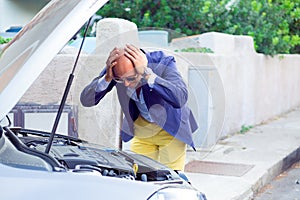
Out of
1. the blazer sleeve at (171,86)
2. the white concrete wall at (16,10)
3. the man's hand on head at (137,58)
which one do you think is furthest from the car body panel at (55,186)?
the white concrete wall at (16,10)

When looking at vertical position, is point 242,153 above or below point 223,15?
below

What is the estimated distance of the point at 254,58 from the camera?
11.1 meters

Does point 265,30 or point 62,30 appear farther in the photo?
point 265,30

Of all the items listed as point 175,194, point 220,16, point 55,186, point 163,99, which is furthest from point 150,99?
point 220,16

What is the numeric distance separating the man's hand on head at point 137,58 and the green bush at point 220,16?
269 inches

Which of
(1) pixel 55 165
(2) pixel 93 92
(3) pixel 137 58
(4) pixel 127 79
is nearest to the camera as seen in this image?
(1) pixel 55 165

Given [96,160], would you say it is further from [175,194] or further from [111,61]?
[111,61]

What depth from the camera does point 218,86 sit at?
432 centimetres

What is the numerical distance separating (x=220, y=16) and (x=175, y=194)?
29.5 ft

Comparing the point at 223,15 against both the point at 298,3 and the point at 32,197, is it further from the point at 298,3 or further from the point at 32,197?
the point at 32,197

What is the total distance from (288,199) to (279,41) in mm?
6385

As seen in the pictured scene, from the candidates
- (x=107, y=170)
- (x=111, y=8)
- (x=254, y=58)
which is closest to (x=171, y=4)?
(x=111, y=8)

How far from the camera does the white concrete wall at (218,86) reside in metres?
4.32

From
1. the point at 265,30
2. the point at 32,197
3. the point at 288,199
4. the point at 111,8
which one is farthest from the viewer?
the point at 265,30
